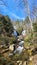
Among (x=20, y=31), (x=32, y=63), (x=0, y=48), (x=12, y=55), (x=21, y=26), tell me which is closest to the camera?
(x=32, y=63)

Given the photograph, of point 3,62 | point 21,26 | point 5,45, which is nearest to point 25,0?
point 5,45

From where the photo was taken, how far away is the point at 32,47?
879cm

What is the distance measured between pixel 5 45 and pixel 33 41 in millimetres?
2324

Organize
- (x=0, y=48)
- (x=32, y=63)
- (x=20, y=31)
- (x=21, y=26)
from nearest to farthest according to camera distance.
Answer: (x=32, y=63) < (x=0, y=48) < (x=20, y=31) < (x=21, y=26)

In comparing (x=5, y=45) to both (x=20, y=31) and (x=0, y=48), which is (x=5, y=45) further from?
(x=20, y=31)

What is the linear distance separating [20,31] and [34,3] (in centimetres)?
671

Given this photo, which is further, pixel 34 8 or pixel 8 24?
pixel 8 24

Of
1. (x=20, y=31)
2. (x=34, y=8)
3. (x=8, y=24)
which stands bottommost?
(x=20, y=31)

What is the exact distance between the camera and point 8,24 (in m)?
12.8

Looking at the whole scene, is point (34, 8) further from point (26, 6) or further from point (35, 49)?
point (35, 49)

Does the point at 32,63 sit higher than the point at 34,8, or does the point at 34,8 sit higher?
the point at 34,8

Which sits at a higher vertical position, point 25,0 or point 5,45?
point 25,0

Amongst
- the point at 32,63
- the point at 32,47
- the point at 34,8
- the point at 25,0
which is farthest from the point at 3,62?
the point at 25,0

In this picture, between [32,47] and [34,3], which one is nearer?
[32,47]
